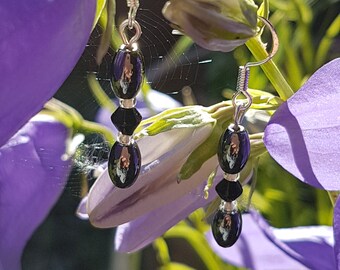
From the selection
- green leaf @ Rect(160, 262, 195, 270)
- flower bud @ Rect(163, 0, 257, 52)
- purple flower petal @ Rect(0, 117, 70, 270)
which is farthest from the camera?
green leaf @ Rect(160, 262, 195, 270)

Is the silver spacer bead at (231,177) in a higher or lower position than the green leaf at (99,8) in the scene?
lower

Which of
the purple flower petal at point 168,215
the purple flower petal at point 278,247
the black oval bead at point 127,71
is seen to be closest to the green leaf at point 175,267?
the purple flower petal at point 278,247

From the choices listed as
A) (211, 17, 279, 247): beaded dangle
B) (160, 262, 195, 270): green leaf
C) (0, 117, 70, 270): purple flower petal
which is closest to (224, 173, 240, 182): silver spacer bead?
(211, 17, 279, 247): beaded dangle

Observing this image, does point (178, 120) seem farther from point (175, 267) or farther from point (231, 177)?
point (175, 267)

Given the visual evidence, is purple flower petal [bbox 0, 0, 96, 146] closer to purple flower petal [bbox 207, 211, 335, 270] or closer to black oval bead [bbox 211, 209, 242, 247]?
black oval bead [bbox 211, 209, 242, 247]

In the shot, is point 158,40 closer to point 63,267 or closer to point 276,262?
point 276,262

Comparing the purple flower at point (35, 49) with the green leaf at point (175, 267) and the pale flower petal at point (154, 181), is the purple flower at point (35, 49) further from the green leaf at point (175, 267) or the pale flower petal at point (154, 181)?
the green leaf at point (175, 267)

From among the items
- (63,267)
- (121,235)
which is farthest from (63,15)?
(63,267)
